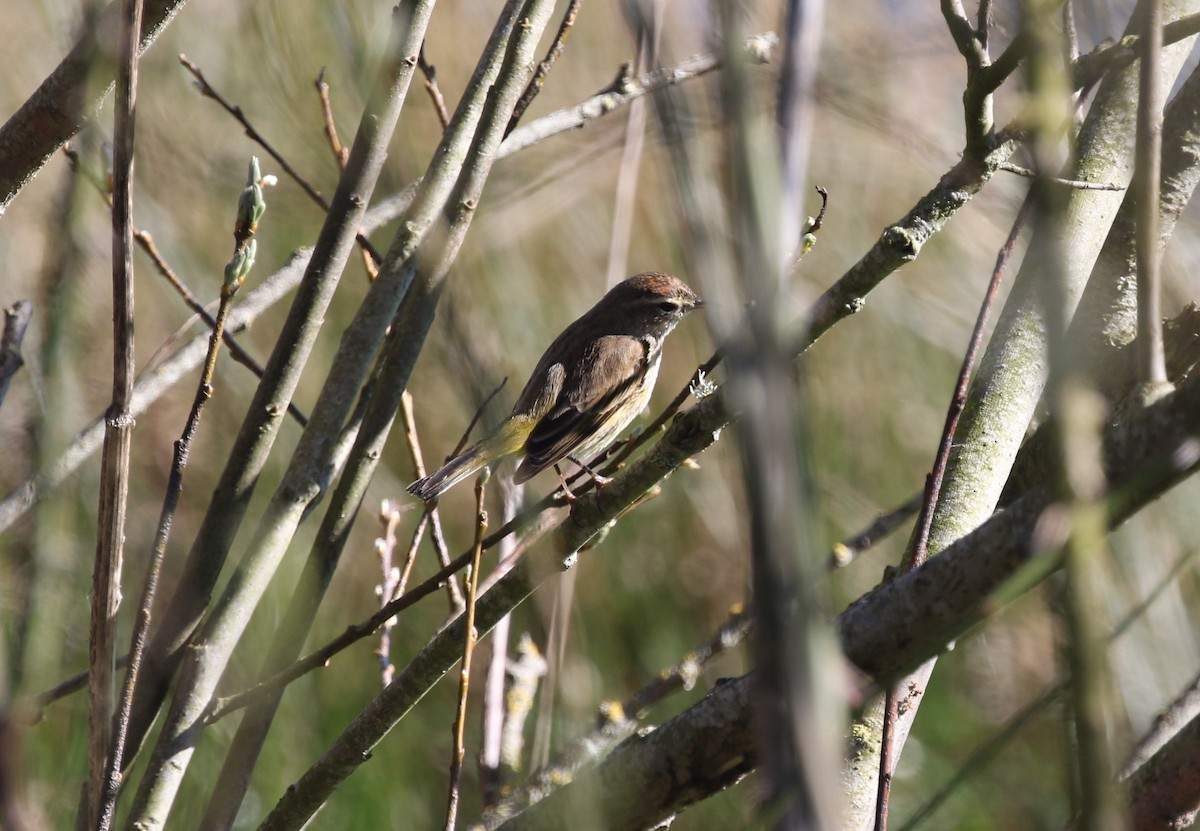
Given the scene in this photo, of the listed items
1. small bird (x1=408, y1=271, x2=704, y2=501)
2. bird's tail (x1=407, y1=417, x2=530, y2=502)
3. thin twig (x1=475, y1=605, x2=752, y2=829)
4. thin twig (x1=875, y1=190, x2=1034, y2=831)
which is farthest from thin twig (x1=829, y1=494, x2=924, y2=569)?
small bird (x1=408, y1=271, x2=704, y2=501)

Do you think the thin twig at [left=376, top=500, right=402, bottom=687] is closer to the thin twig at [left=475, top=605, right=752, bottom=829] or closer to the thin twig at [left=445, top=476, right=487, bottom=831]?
the thin twig at [left=475, top=605, right=752, bottom=829]

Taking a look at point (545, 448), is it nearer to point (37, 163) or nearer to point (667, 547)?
point (37, 163)

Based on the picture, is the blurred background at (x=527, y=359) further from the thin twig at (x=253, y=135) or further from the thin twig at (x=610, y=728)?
the thin twig at (x=610, y=728)

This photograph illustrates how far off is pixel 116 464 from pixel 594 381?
2.27 meters

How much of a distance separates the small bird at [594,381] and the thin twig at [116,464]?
1578mm

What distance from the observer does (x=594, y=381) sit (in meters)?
3.56

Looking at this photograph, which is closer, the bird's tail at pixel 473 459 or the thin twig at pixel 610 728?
the thin twig at pixel 610 728

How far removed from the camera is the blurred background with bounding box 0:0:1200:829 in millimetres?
4184

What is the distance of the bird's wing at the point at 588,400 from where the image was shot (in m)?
3.26

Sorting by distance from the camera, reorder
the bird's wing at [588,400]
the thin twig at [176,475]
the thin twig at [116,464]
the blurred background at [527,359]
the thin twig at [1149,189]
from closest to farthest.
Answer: the thin twig at [1149,189] → the thin twig at [116,464] → the thin twig at [176,475] → the bird's wing at [588,400] → the blurred background at [527,359]

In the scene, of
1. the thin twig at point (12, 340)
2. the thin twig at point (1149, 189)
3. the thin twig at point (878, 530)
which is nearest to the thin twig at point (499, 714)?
the thin twig at point (878, 530)

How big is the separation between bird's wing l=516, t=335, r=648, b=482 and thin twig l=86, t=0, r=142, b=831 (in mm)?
1670

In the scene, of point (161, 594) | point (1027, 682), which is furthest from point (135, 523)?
point (1027, 682)

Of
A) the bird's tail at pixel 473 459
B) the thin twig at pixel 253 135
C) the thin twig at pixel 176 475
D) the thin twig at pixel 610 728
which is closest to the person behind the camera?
the thin twig at pixel 176 475
